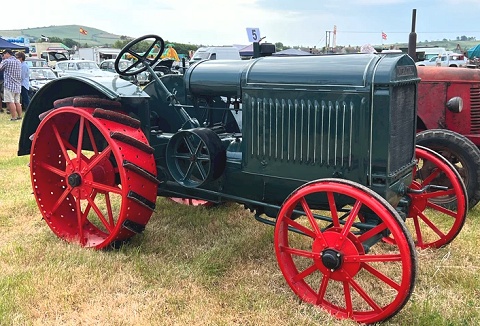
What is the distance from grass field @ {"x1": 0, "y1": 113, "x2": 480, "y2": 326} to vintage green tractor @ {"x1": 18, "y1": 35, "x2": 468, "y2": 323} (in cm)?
16

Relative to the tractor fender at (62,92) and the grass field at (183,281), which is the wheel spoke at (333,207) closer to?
the grass field at (183,281)

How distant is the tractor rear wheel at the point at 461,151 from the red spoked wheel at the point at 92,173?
236cm

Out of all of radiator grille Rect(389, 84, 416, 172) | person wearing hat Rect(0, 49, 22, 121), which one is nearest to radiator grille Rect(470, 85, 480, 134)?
radiator grille Rect(389, 84, 416, 172)

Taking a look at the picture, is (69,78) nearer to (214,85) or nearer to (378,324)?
(214,85)

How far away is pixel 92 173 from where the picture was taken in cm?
324

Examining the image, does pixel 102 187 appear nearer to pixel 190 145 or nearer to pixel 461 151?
pixel 190 145

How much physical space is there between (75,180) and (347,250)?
184cm

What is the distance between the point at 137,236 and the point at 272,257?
1.00m

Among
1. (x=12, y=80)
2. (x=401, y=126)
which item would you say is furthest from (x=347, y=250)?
(x=12, y=80)

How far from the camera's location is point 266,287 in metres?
2.71

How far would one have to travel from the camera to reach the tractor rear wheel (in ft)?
12.5

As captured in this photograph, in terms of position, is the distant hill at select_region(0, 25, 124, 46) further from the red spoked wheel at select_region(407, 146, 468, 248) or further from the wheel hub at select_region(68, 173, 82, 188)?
the red spoked wheel at select_region(407, 146, 468, 248)

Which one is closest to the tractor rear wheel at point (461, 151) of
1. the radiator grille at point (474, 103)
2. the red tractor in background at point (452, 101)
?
the red tractor in background at point (452, 101)

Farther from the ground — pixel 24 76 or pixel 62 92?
pixel 62 92
